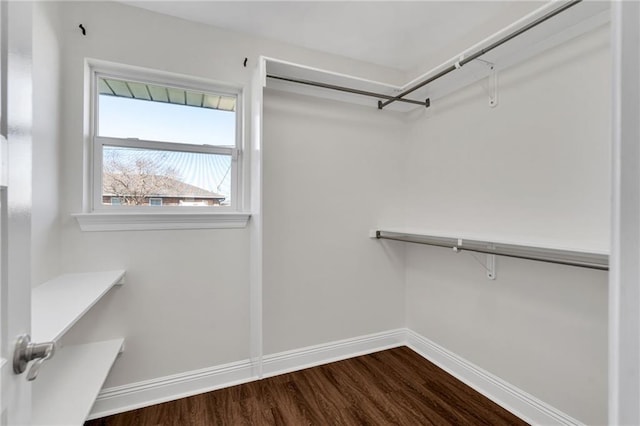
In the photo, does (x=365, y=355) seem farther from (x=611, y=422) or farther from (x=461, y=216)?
(x=611, y=422)

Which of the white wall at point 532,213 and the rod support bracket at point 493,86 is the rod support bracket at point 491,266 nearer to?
the white wall at point 532,213

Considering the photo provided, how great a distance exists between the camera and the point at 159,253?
1.87 meters

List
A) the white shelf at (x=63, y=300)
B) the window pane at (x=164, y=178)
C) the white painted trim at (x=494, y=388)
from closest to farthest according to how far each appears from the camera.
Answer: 1. the white shelf at (x=63, y=300)
2. the white painted trim at (x=494, y=388)
3. the window pane at (x=164, y=178)

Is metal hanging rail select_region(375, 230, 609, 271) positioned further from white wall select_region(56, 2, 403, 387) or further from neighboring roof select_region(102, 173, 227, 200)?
neighboring roof select_region(102, 173, 227, 200)

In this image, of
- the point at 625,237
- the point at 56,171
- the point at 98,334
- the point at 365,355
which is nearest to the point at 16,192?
the point at 625,237

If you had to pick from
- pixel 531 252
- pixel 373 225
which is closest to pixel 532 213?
pixel 531 252

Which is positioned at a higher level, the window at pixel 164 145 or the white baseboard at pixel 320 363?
the window at pixel 164 145

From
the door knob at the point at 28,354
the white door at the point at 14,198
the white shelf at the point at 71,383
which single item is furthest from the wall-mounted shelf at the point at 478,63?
the white shelf at the point at 71,383

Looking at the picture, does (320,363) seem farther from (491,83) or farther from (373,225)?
(491,83)

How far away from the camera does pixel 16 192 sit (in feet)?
1.89

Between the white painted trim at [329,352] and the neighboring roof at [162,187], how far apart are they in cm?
126

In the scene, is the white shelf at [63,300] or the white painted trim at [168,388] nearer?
the white shelf at [63,300]

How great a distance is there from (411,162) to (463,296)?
3.72 feet

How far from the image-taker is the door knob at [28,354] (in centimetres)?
57
